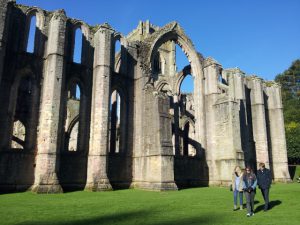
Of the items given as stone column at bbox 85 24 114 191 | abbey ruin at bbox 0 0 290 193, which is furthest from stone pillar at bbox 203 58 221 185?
stone column at bbox 85 24 114 191

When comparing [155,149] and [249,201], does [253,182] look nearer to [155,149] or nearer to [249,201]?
[249,201]

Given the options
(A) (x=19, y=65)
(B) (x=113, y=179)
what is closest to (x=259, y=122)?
(B) (x=113, y=179)

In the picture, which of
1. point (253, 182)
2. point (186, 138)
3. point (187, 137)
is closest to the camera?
point (253, 182)

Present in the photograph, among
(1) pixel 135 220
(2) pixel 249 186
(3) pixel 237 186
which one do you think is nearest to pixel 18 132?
(1) pixel 135 220

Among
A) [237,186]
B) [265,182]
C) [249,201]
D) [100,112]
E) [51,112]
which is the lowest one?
[249,201]

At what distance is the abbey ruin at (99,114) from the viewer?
46.3 ft

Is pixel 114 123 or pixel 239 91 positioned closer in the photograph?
pixel 114 123

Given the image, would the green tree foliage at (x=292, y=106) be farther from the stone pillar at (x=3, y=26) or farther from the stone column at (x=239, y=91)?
the stone pillar at (x=3, y=26)

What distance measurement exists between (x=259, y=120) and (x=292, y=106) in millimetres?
24753

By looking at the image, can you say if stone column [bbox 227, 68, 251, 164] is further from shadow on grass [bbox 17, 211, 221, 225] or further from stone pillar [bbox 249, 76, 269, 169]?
shadow on grass [bbox 17, 211, 221, 225]

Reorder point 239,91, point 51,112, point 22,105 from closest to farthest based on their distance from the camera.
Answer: point 51,112 < point 22,105 < point 239,91

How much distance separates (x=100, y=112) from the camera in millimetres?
15570

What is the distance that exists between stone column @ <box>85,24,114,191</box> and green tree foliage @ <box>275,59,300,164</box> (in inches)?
1043

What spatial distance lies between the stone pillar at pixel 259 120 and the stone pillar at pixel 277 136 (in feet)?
6.70
